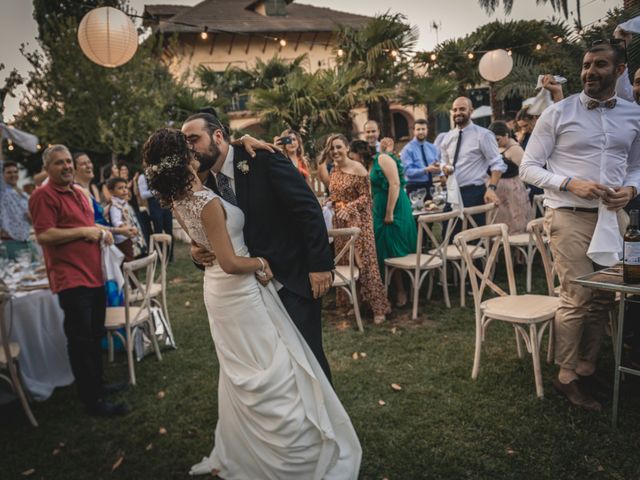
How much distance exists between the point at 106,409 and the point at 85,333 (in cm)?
59

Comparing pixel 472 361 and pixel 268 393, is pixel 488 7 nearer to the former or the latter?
pixel 472 361

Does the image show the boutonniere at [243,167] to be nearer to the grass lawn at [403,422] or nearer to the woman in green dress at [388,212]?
the grass lawn at [403,422]

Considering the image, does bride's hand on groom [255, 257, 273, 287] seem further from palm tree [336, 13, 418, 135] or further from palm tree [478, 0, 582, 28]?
palm tree [478, 0, 582, 28]

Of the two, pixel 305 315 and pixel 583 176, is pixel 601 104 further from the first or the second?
pixel 305 315

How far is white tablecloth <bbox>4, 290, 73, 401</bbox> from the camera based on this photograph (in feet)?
12.8

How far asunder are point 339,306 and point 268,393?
3.23 meters

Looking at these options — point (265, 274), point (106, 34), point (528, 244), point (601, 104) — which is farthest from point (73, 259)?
point (528, 244)

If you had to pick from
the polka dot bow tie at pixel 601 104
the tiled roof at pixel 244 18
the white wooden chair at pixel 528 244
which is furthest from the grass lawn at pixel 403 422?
the tiled roof at pixel 244 18

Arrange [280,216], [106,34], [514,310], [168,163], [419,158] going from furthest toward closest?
[419,158], [106,34], [514,310], [280,216], [168,163]

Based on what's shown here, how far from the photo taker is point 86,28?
600cm

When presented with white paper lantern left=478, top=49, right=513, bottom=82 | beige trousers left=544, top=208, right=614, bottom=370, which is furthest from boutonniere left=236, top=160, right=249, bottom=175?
white paper lantern left=478, top=49, right=513, bottom=82

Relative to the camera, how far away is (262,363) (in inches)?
90.0

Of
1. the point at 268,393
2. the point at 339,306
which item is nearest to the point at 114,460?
the point at 268,393

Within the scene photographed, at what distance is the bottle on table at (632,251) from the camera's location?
2270mm
